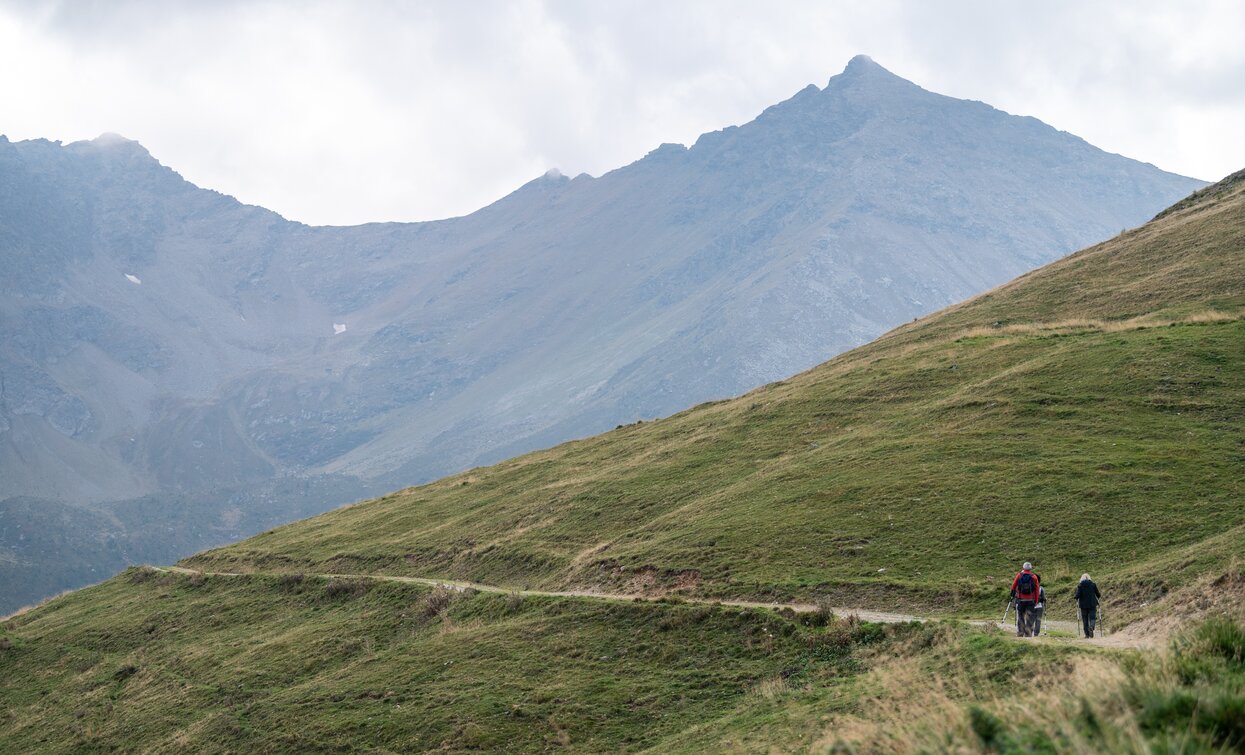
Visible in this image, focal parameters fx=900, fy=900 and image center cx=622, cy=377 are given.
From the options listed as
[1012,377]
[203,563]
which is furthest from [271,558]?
[1012,377]

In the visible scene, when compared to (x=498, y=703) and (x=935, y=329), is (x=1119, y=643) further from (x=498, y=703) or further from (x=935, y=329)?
(x=935, y=329)

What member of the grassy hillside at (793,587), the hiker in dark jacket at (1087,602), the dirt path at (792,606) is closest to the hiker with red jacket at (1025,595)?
the dirt path at (792,606)

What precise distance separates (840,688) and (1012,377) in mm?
34722

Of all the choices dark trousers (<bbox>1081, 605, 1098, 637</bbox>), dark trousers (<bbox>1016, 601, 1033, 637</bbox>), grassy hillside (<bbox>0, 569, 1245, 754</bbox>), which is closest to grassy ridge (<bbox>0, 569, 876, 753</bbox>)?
grassy hillside (<bbox>0, 569, 1245, 754</bbox>)

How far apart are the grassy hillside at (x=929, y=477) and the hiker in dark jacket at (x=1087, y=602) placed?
3.44 meters

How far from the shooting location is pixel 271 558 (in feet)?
220

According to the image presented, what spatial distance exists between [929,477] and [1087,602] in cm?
1732

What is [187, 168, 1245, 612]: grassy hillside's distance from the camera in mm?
34500

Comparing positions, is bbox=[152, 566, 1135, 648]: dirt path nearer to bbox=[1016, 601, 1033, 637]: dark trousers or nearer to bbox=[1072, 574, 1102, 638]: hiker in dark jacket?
bbox=[1072, 574, 1102, 638]: hiker in dark jacket

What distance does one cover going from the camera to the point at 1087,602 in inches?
984

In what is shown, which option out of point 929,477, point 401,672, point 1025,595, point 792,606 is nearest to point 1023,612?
point 1025,595

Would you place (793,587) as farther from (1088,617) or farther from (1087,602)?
(1087,602)

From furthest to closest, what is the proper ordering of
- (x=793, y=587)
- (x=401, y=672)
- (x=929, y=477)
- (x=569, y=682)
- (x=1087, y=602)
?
1. (x=929, y=477)
2. (x=401, y=672)
3. (x=793, y=587)
4. (x=569, y=682)
5. (x=1087, y=602)

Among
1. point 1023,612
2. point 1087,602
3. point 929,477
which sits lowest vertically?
point 1023,612
